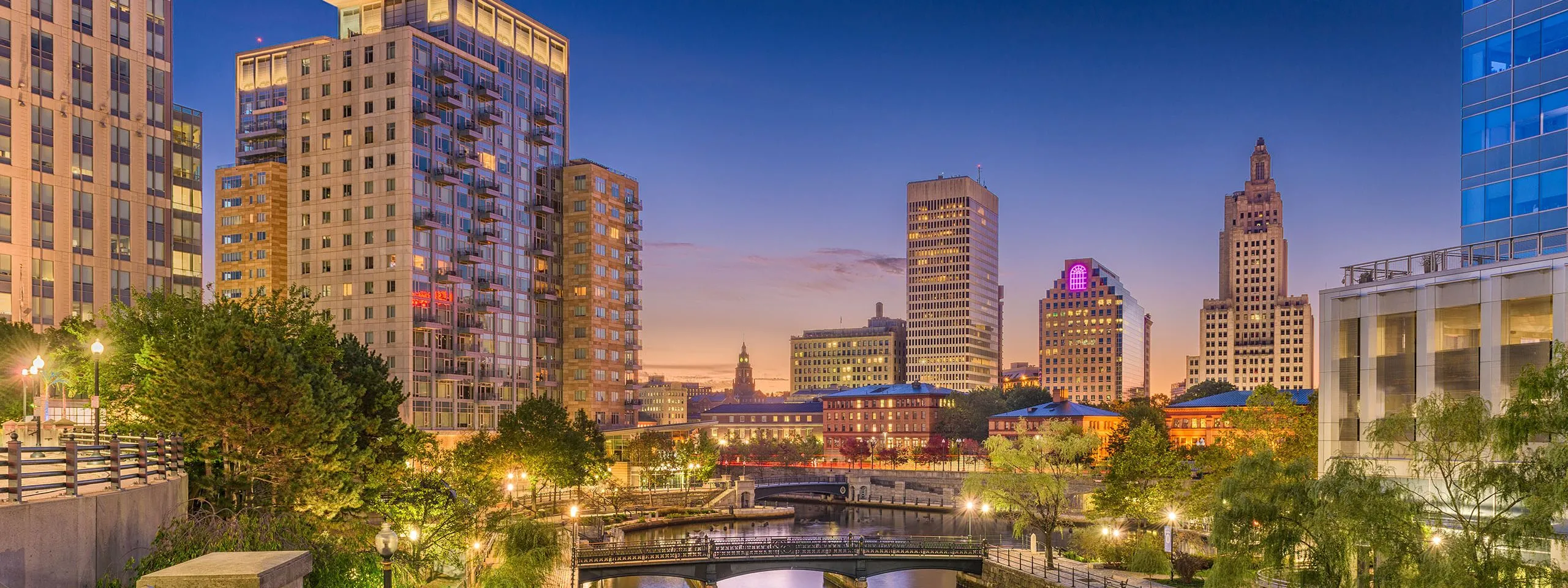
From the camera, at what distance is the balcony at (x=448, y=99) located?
411 feet

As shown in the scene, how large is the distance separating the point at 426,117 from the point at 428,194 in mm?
7964

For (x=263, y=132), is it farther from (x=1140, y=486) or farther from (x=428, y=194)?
(x=1140, y=486)

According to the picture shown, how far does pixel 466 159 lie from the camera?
12788 centimetres

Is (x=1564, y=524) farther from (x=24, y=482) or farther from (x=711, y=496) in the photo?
(x=711, y=496)

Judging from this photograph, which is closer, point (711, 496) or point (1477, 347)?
point (1477, 347)

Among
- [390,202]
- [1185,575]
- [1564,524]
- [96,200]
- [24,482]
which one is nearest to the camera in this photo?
[24,482]

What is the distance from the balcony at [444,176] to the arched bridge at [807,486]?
62455 mm

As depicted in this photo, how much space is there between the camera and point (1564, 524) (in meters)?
43.2

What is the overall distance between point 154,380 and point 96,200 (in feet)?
233

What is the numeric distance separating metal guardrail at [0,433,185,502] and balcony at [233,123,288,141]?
11827cm

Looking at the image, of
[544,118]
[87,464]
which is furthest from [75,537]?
[544,118]

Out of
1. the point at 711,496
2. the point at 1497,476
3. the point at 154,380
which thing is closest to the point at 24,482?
the point at 154,380

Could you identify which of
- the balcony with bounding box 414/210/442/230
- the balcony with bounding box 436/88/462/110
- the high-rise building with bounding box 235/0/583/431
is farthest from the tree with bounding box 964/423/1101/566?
the balcony with bounding box 436/88/462/110

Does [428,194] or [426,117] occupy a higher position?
[426,117]
